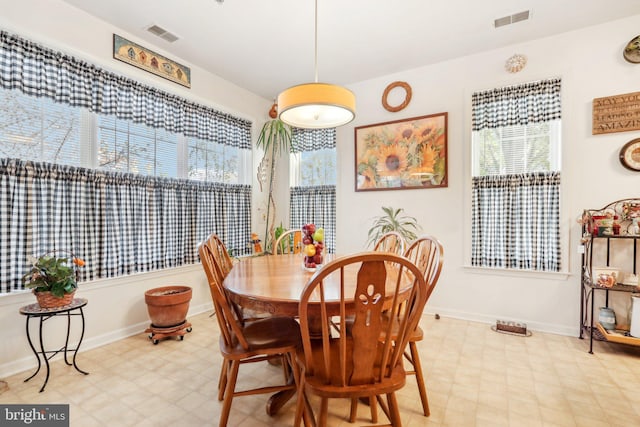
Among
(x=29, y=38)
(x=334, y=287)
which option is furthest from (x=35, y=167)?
(x=334, y=287)

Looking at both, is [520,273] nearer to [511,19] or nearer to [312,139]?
[511,19]

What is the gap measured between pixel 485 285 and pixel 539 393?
1436mm

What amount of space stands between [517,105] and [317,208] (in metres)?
2.62

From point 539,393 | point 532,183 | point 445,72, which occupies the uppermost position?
point 445,72

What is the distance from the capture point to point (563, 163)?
2904 millimetres

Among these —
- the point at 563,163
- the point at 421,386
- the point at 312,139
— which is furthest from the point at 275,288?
the point at 312,139

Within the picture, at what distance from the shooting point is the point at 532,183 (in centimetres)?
302

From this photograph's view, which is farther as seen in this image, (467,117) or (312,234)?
(467,117)

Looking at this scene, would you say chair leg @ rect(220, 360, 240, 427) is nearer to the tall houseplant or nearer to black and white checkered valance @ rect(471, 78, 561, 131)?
the tall houseplant

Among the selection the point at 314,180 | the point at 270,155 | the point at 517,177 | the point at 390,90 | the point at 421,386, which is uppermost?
the point at 390,90

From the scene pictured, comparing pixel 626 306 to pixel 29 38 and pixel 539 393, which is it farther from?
pixel 29 38

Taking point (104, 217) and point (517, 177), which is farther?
point (517, 177)

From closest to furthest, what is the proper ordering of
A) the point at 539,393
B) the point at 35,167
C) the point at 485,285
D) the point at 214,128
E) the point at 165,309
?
the point at 539,393, the point at 35,167, the point at 165,309, the point at 485,285, the point at 214,128

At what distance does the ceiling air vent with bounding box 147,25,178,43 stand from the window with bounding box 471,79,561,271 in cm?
316
